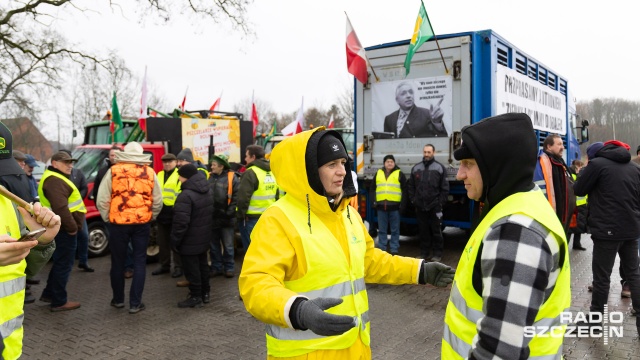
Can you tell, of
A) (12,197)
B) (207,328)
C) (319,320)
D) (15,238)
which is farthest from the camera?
(207,328)

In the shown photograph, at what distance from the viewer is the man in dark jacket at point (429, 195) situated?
7328 millimetres

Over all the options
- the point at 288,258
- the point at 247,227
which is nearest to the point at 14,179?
the point at 288,258

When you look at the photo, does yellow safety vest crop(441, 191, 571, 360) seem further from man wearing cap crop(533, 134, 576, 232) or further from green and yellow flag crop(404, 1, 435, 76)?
green and yellow flag crop(404, 1, 435, 76)

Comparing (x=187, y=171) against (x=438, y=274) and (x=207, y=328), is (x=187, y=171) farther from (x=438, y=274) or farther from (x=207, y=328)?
(x=438, y=274)

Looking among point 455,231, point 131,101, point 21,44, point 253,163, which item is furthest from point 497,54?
point 131,101

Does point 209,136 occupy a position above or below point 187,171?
above

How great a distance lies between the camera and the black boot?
5852 millimetres

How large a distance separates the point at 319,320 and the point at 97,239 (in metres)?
7.99

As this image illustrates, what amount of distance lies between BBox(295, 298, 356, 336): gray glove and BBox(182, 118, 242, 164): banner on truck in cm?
883

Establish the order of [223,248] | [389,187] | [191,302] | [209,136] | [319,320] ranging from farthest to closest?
1. [209,136]
2. [389,187]
3. [223,248]
4. [191,302]
5. [319,320]

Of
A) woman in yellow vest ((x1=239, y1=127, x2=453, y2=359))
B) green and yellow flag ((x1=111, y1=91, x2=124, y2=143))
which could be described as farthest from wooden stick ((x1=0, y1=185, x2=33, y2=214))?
green and yellow flag ((x1=111, y1=91, x2=124, y2=143))

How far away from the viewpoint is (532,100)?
8422 millimetres

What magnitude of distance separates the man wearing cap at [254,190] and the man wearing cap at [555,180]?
3.47 metres

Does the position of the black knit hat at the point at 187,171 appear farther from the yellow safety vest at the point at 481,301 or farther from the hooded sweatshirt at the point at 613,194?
the yellow safety vest at the point at 481,301
